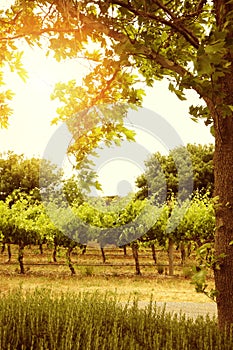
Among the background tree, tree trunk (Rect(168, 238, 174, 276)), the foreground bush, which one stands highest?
the background tree

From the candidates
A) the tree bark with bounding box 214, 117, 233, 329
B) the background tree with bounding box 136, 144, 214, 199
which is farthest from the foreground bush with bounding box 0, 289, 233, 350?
the background tree with bounding box 136, 144, 214, 199

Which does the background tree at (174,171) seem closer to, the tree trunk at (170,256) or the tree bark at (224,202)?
the tree trunk at (170,256)

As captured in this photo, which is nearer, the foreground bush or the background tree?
the foreground bush

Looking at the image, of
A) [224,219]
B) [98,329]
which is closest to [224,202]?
[224,219]

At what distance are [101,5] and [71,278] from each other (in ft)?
56.1

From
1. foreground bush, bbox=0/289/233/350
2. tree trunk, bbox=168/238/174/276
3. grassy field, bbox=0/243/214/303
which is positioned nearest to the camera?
foreground bush, bbox=0/289/233/350

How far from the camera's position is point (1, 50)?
18.1 ft

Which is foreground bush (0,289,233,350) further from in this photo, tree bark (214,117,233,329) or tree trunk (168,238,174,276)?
tree trunk (168,238,174,276)

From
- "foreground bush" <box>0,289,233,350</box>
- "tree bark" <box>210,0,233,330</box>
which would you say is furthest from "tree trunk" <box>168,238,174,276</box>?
"tree bark" <box>210,0,233,330</box>

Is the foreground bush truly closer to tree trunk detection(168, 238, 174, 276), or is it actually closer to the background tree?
tree trunk detection(168, 238, 174, 276)

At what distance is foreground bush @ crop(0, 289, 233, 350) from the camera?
3584 millimetres

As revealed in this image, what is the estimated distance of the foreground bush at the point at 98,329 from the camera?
358 cm

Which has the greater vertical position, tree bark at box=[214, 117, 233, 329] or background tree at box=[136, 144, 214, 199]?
background tree at box=[136, 144, 214, 199]

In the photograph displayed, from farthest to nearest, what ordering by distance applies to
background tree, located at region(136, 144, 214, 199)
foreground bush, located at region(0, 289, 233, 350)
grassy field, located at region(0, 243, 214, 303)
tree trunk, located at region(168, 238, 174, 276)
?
background tree, located at region(136, 144, 214, 199), tree trunk, located at region(168, 238, 174, 276), grassy field, located at region(0, 243, 214, 303), foreground bush, located at region(0, 289, 233, 350)
